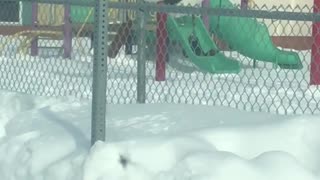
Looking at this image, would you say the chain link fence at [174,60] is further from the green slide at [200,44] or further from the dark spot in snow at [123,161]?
the dark spot in snow at [123,161]

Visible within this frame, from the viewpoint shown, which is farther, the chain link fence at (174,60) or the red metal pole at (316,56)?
the red metal pole at (316,56)

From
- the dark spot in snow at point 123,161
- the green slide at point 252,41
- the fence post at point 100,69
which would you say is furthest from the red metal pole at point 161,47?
the dark spot in snow at point 123,161

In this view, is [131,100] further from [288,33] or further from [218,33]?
[288,33]

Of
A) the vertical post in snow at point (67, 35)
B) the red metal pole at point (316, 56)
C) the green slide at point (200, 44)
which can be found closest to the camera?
the red metal pole at point (316, 56)

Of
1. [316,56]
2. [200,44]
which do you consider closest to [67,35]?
[200,44]

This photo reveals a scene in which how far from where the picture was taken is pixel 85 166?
399 cm

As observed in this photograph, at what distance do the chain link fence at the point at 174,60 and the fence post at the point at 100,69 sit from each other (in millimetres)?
1143

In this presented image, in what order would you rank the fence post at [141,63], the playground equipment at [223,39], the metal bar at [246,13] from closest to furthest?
the metal bar at [246,13], the fence post at [141,63], the playground equipment at [223,39]

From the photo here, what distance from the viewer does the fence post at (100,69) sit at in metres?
4.24

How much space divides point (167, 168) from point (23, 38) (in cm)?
941

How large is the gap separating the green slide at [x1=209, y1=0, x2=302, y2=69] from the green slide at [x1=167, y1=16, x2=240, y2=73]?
0.48 meters

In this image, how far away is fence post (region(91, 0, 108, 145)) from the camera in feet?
13.9

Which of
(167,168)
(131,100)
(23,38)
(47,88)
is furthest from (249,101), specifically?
(23,38)

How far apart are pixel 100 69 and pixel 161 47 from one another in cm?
547
